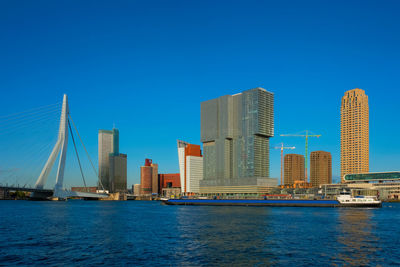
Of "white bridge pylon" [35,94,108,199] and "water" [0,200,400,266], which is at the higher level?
"white bridge pylon" [35,94,108,199]

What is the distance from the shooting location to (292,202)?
5138 inches

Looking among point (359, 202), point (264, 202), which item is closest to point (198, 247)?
point (359, 202)

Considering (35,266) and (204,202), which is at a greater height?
(35,266)

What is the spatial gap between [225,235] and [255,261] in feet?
48.5

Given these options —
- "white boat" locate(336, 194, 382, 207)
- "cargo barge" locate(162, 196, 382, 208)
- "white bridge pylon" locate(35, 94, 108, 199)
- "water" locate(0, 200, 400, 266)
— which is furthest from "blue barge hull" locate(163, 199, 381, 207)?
"water" locate(0, 200, 400, 266)

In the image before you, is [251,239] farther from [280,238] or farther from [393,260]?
[393,260]

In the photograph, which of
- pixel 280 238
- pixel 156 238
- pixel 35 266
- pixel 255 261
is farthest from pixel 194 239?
pixel 35 266

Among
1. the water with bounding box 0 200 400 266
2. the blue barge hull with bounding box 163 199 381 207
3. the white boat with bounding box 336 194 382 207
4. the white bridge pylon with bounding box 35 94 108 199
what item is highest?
the white bridge pylon with bounding box 35 94 108 199

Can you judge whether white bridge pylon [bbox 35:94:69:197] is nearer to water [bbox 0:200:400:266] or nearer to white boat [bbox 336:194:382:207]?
water [bbox 0:200:400:266]

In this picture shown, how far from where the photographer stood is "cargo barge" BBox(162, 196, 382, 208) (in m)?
113

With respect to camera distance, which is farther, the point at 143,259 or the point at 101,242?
the point at 101,242

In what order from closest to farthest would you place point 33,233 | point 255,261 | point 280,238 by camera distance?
point 255,261 → point 280,238 → point 33,233

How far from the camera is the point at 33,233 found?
4453 centimetres

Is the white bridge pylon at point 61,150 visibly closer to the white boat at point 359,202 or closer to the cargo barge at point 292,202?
the cargo barge at point 292,202
